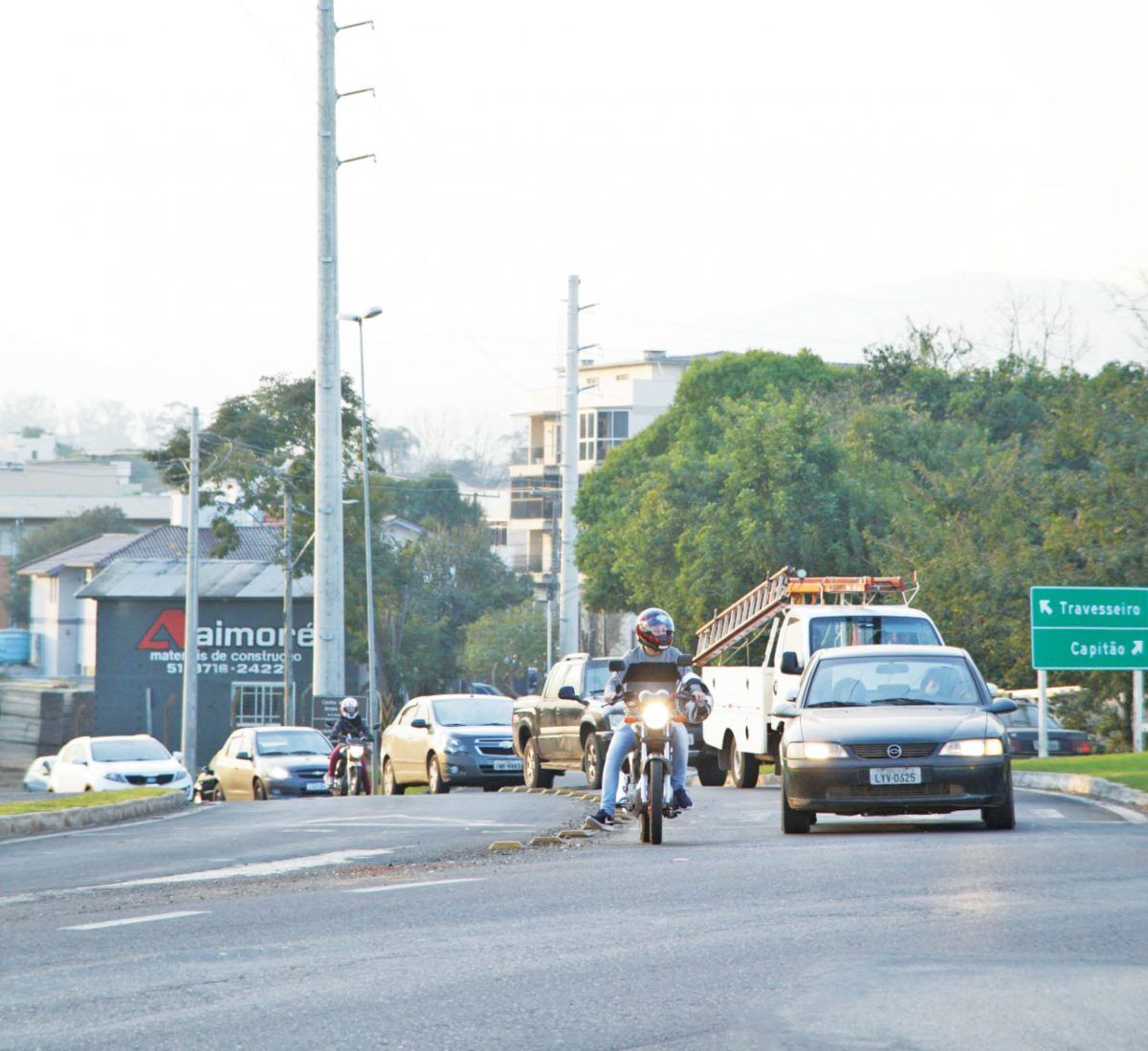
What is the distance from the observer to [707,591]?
5588cm

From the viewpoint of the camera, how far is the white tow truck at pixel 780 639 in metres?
23.9

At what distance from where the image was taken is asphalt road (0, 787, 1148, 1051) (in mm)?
7316

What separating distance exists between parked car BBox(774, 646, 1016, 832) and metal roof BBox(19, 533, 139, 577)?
72.9 meters

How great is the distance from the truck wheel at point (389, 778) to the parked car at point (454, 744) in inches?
5.7

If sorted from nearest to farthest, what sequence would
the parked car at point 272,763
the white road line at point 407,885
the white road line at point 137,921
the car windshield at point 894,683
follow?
the white road line at point 137,921
the white road line at point 407,885
the car windshield at point 894,683
the parked car at point 272,763

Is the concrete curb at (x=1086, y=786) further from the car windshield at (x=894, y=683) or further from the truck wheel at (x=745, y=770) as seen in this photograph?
the car windshield at (x=894, y=683)

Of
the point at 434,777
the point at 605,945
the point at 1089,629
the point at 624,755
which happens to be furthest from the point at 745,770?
the point at 605,945

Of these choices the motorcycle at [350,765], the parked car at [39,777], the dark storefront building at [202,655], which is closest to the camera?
the motorcycle at [350,765]

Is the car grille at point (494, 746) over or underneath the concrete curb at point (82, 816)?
over

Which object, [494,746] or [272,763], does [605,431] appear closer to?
[272,763]

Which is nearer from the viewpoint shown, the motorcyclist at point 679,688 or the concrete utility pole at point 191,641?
the motorcyclist at point 679,688

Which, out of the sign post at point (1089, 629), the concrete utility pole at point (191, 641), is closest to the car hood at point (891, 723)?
the sign post at point (1089, 629)

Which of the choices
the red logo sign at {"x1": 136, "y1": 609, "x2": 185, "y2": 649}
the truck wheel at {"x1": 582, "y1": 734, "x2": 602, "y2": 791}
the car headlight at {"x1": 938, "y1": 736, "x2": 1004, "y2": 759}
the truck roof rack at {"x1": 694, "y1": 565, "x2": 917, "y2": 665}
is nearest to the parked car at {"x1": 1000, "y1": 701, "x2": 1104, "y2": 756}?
the truck roof rack at {"x1": 694, "y1": 565, "x2": 917, "y2": 665}

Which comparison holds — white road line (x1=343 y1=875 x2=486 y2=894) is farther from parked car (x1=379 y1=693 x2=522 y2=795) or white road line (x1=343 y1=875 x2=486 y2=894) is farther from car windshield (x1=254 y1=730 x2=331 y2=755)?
car windshield (x1=254 y1=730 x2=331 y2=755)
